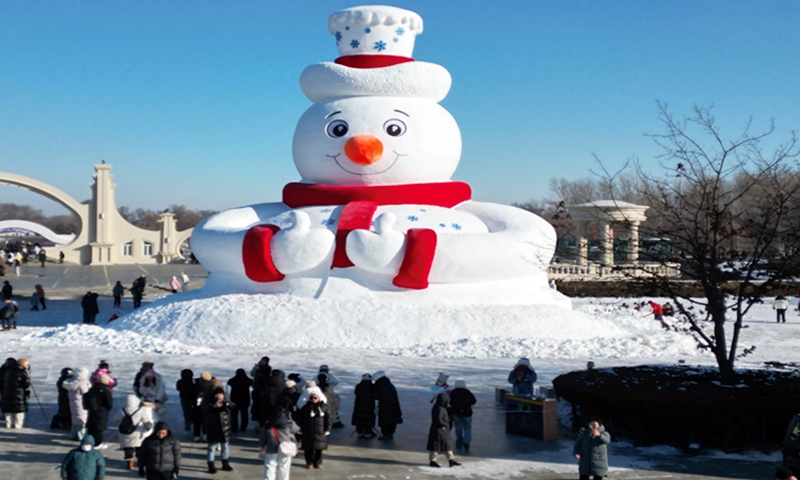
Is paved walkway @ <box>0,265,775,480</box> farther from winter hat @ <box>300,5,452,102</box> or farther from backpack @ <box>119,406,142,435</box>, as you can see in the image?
winter hat @ <box>300,5,452,102</box>

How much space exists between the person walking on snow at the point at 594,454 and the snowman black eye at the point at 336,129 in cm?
1183

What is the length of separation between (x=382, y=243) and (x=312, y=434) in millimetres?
8681

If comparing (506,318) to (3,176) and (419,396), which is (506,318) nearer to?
(419,396)

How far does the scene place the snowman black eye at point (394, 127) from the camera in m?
18.3

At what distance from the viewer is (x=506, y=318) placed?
17.2 metres

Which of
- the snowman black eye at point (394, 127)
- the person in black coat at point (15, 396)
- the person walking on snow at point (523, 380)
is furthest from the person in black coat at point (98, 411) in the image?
the snowman black eye at point (394, 127)

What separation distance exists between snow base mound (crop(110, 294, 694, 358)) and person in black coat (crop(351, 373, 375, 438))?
238 inches

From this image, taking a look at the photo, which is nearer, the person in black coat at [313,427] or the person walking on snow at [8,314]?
the person in black coat at [313,427]

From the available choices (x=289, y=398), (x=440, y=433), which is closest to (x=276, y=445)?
(x=289, y=398)

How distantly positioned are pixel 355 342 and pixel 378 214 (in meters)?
3.13

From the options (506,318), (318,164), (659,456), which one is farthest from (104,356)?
(659,456)

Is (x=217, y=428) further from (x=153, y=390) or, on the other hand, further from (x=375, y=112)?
(x=375, y=112)

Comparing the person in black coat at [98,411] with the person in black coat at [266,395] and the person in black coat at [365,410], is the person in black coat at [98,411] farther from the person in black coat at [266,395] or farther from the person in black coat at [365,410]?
the person in black coat at [365,410]

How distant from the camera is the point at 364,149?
18.0 metres
